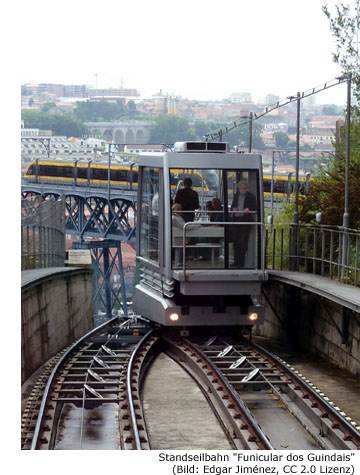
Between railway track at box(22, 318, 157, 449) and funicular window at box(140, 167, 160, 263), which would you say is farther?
funicular window at box(140, 167, 160, 263)

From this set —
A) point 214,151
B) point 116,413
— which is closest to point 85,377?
point 116,413

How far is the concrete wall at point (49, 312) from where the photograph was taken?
18.1m

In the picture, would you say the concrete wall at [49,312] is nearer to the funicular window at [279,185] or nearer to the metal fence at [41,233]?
the metal fence at [41,233]

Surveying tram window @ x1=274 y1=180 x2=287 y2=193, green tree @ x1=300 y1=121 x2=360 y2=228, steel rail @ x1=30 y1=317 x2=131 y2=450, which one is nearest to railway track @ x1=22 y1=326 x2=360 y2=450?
steel rail @ x1=30 y1=317 x2=131 y2=450

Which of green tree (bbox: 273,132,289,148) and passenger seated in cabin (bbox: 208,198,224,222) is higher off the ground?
green tree (bbox: 273,132,289,148)

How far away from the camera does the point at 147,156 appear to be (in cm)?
2158

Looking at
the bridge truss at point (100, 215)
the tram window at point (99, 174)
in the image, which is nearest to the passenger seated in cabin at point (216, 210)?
the bridge truss at point (100, 215)

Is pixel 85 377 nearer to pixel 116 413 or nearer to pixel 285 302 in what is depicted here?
pixel 116 413

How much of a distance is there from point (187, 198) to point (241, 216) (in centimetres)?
94

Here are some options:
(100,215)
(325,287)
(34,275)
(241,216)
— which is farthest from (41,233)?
(100,215)

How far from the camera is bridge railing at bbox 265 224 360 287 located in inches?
775

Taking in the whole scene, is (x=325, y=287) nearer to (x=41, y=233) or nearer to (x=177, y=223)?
(x=177, y=223)

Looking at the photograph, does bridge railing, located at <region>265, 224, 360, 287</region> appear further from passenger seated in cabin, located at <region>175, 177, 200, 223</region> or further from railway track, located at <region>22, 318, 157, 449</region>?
railway track, located at <region>22, 318, 157, 449</region>

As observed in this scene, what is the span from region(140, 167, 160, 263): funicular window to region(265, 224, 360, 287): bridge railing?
287cm
